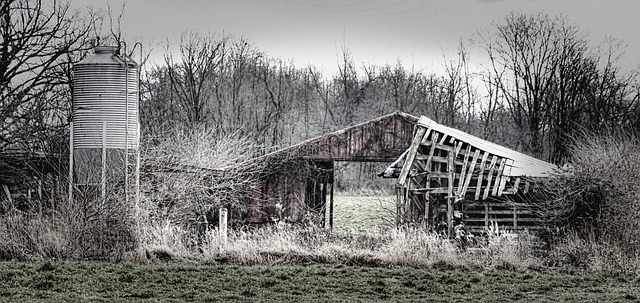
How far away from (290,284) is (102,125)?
738cm

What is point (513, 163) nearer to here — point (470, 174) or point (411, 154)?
point (470, 174)

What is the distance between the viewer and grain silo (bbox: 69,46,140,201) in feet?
67.4

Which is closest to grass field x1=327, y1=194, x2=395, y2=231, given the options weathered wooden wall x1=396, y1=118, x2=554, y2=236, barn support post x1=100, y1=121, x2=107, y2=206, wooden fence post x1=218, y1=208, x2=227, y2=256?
weathered wooden wall x1=396, y1=118, x2=554, y2=236

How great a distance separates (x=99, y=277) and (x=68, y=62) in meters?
20.5

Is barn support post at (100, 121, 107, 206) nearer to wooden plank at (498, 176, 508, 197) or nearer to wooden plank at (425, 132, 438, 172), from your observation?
wooden plank at (425, 132, 438, 172)

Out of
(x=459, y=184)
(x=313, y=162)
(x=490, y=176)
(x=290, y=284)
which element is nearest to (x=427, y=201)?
(x=459, y=184)

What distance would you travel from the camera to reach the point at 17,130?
2872 cm

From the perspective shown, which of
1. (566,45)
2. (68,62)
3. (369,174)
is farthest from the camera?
(369,174)

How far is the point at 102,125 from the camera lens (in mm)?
20562

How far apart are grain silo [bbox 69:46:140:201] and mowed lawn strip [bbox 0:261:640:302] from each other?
3.05 meters

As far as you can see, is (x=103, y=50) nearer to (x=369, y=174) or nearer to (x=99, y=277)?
(x=99, y=277)

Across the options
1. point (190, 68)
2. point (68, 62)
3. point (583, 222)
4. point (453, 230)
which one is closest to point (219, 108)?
point (190, 68)

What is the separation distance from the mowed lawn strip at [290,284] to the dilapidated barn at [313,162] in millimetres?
12198

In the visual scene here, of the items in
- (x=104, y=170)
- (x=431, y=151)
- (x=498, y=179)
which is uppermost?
(x=431, y=151)
